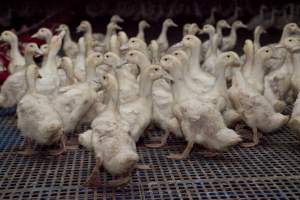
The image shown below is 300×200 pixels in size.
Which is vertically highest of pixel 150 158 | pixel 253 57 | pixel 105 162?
pixel 253 57

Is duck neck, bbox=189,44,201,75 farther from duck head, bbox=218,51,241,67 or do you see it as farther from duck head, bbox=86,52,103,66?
duck head, bbox=86,52,103,66

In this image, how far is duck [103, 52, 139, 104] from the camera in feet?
14.3

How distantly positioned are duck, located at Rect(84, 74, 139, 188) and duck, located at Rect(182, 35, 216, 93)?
1.18 m

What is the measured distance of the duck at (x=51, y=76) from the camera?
176 inches

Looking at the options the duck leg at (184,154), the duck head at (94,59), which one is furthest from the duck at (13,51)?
the duck leg at (184,154)

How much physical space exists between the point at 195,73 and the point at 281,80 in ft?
2.83

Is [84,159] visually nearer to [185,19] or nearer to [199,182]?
[199,182]

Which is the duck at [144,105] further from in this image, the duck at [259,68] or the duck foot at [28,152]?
the duck at [259,68]

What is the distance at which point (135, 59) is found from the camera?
4.31m

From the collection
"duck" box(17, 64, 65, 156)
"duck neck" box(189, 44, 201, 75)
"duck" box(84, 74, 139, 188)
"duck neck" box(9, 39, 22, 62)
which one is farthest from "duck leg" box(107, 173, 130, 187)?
"duck neck" box(9, 39, 22, 62)

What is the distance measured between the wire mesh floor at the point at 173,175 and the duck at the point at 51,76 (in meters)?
0.66

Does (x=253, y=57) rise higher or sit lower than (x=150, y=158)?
higher

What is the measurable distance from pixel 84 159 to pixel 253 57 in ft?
6.62

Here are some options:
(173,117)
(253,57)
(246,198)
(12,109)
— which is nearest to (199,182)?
(246,198)
